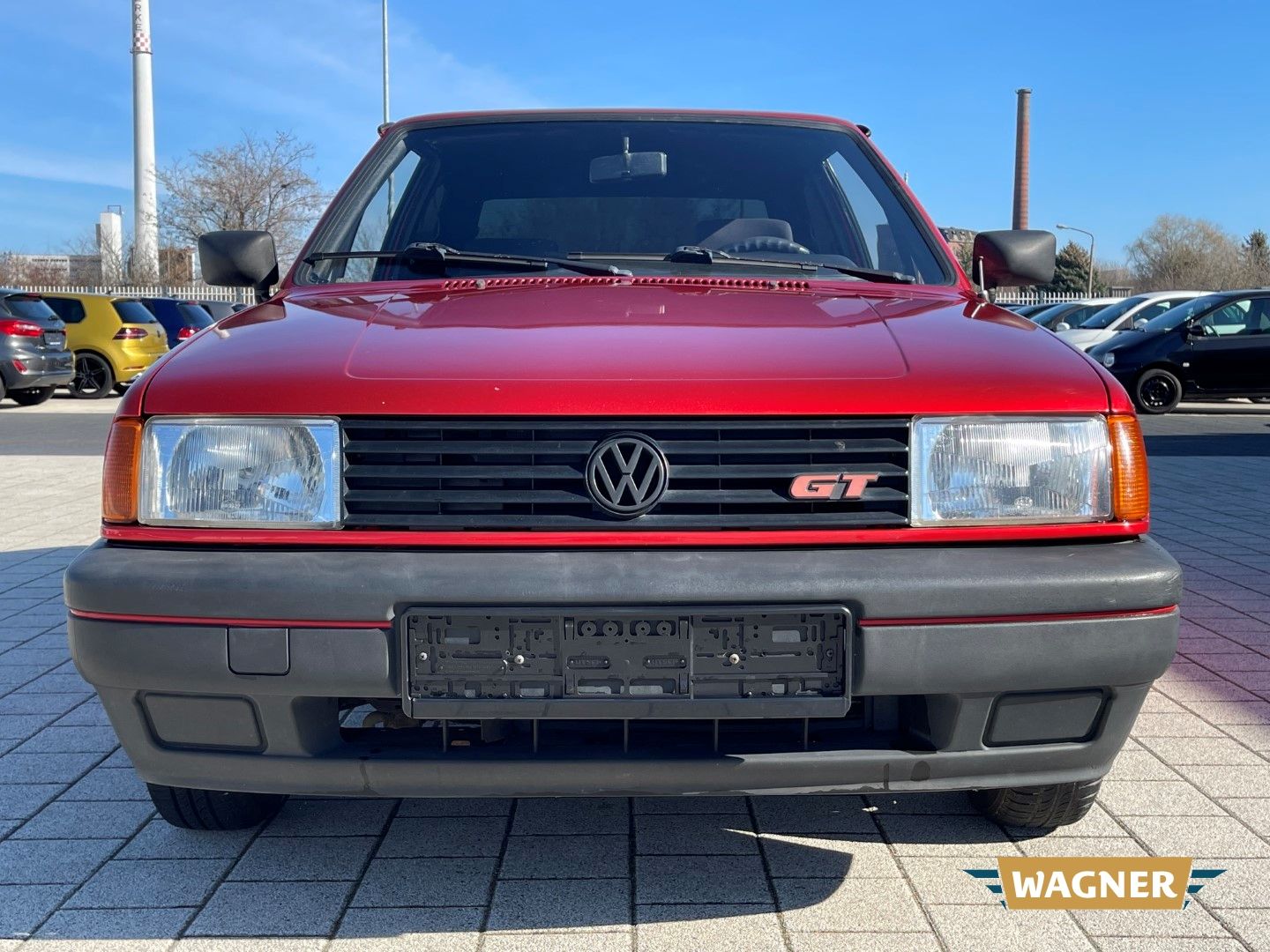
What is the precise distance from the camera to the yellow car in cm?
1930

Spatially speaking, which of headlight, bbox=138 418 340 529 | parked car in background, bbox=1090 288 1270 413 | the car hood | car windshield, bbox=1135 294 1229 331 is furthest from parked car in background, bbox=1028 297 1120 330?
headlight, bbox=138 418 340 529

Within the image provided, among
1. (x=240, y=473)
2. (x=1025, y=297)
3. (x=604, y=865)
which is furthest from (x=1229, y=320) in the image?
(x=1025, y=297)

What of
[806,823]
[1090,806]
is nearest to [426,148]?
[806,823]

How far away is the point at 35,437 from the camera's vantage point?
13391mm

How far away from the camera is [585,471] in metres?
2.32

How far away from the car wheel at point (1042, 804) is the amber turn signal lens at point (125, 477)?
6.50ft

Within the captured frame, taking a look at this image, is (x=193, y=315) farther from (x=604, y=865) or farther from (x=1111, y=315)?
(x=604, y=865)

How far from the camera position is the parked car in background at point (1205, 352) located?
16.2m

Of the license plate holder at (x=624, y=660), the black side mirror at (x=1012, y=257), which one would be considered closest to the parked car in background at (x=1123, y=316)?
the black side mirror at (x=1012, y=257)

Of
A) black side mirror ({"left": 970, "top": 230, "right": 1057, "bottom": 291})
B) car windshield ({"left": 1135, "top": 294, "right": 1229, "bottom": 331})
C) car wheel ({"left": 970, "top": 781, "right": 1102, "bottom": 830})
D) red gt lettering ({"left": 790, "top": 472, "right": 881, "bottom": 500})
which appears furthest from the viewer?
car windshield ({"left": 1135, "top": 294, "right": 1229, "bottom": 331})

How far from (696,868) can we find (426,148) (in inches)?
89.8

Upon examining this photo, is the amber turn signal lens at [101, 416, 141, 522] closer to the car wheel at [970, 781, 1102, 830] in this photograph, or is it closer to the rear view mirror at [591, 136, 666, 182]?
the rear view mirror at [591, 136, 666, 182]

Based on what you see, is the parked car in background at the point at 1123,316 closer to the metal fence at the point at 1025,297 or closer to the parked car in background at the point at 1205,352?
the parked car in background at the point at 1205,352

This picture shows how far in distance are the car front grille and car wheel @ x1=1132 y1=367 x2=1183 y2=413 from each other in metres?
15.4
